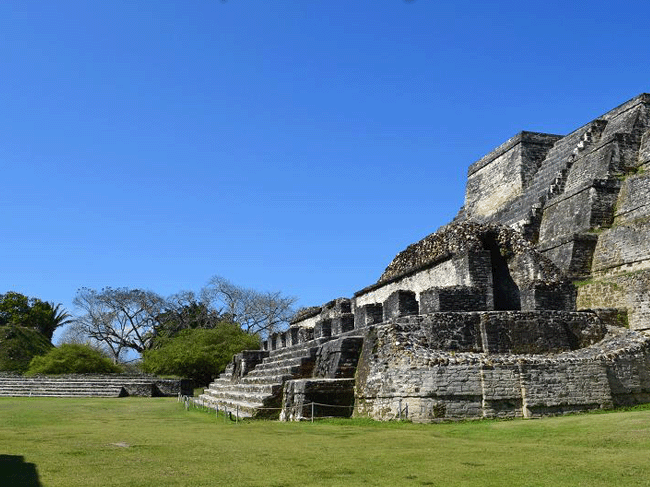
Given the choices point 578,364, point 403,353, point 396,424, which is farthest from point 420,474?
point 578,364

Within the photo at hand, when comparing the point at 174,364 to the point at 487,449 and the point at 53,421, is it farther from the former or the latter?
the point at 487,449

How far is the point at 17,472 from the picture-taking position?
5246 millimetres

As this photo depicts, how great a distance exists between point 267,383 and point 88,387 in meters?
13.5

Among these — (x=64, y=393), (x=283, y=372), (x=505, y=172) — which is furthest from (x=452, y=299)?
(x=64, y=393)

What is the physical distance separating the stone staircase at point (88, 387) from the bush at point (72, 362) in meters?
2.89

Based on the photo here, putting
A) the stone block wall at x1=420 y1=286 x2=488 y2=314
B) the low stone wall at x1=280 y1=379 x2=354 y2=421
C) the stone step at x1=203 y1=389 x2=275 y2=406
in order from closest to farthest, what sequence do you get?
the low stone wall at x1=280 y1=379 x2=354 y2=421 < the stone block wall at x1=420 y1=286 x2=488 y2=314 < the stone step at x1=203 y1=389 x2=275 y2=406

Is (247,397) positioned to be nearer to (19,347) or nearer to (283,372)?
(283,372)

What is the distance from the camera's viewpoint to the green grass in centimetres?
502

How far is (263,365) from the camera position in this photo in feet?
51.4

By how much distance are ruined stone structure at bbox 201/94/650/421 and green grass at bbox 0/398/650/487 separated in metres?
0.80

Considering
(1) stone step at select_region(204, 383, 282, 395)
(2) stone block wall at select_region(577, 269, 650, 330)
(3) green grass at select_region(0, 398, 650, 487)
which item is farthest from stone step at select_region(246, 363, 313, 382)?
(2) stone block wall at select_region(577, 269, 650, 330)

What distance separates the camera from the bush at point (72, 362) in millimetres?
28453

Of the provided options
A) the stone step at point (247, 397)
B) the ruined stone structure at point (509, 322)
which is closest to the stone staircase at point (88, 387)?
the ruined stone structure at point (509, 322)

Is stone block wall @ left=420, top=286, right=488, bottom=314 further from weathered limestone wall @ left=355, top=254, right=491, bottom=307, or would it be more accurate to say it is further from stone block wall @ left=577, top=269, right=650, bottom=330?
stone block wall @ left=577, top=269, right=650, bottom=330
